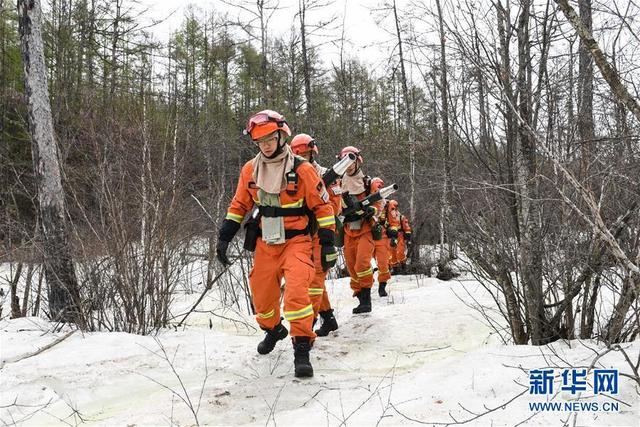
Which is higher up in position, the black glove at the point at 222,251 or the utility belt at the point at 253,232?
the utility belt at the point at 253,232

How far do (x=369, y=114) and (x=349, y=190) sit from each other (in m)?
16.1

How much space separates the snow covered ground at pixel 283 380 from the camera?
249cm

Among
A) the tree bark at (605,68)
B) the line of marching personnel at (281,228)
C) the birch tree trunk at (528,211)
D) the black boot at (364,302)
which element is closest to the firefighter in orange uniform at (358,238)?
the black boot at (364,302)

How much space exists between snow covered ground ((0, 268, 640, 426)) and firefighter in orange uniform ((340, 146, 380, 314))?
1236 mm

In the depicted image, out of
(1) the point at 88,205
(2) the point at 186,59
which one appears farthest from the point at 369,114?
(1) the point at 88,205

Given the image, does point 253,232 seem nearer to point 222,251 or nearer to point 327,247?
point 222,251

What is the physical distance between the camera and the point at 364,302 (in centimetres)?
589

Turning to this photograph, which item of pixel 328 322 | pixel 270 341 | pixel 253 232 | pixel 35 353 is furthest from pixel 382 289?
pixel 35 353

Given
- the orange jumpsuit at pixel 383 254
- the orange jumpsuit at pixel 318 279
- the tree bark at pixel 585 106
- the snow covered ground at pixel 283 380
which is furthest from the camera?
the orange jumpsuit at pixel 383 254

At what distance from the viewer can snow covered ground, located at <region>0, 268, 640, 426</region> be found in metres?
2.49

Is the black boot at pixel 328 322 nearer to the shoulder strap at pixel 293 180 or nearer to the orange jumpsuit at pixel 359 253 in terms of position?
the orange jumpsuit at pixel 359 253

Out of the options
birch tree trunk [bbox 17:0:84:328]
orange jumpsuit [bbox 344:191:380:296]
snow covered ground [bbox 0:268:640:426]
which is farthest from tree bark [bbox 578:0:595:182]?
birch tree trunk [bbox 17:0:84:328]

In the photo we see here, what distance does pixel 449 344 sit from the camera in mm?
4293

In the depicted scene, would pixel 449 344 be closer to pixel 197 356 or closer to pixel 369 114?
pixel 197 356
